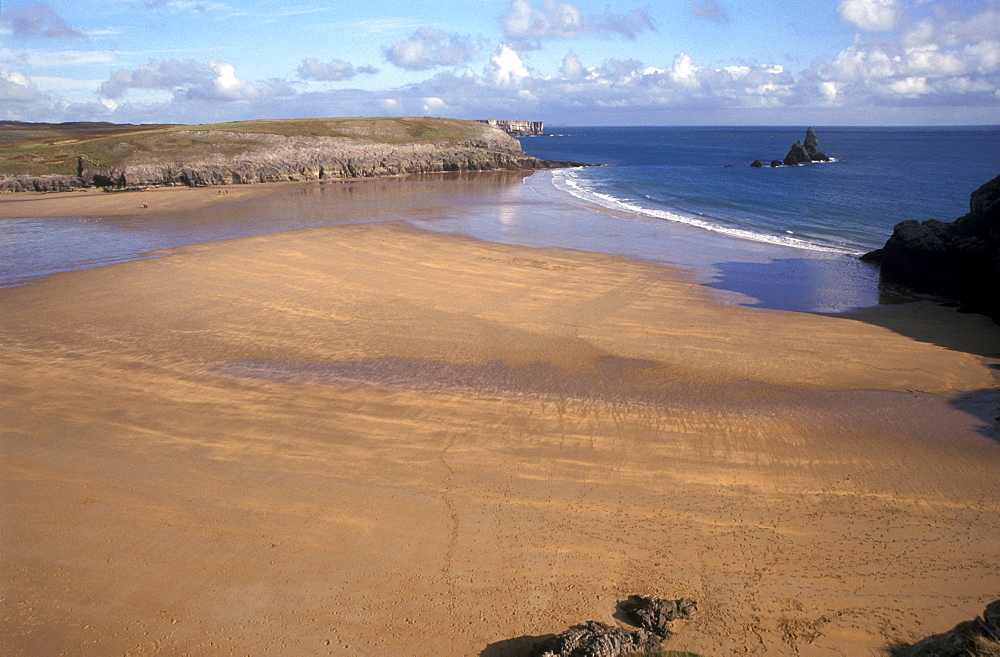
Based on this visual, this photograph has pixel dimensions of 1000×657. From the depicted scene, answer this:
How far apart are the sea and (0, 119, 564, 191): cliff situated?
1094 cm

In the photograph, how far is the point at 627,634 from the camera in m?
5.38

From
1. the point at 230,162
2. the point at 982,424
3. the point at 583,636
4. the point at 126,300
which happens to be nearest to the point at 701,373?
the point at 982,424

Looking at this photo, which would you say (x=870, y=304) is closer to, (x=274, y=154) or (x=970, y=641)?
(x=970, y=641)

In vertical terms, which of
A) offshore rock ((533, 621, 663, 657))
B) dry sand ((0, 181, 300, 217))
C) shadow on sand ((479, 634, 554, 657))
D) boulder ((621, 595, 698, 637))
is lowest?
shadow on sand ((479, 634, 554, 657))

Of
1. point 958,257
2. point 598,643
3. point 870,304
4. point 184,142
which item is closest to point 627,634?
point 598,643

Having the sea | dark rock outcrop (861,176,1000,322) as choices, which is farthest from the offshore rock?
dark rock outcrop (861,176,1000,322)

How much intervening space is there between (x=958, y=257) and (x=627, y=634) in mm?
19148

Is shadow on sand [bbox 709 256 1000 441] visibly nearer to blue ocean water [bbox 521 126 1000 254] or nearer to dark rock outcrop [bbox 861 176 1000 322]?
dark rock outcrop [bbox 861 176 1000 322]

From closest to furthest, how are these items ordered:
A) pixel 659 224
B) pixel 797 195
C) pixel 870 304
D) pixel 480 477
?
pixel 480 477 → pixel 870 304 → pixel 659 224 → pixel 797 195

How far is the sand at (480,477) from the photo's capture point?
6.06m

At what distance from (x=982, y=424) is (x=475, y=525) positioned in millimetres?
9317

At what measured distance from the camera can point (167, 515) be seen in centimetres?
754

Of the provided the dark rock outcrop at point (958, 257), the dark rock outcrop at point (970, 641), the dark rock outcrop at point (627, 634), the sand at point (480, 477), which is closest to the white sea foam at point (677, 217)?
the dark rock outcrop at point (958, 257)

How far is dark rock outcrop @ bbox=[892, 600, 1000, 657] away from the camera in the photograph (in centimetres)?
431
